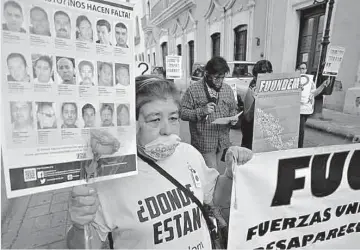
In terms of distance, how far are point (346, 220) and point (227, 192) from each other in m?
0.79

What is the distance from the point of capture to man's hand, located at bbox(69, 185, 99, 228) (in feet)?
2.81

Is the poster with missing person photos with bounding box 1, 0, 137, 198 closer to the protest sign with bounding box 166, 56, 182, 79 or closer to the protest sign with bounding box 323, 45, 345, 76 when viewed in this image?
the protest sign with bounding box 323, 45, 345, 76

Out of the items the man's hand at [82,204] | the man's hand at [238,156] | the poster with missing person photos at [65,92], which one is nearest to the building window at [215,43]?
the man's hand at [238,156]

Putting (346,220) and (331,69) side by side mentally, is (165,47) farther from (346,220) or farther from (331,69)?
(346,220)

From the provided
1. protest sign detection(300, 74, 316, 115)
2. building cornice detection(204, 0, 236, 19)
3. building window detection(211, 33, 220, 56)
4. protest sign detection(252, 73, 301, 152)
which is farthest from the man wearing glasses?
building window detection(211, 33, 220, 56)

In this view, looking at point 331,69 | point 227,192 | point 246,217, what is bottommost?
point 246,217

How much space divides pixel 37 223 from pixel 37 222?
0.02 m

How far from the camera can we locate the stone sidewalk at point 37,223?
8.05 ft

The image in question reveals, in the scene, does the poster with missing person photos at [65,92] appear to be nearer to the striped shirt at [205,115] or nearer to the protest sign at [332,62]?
the striped shirt at [205,115]

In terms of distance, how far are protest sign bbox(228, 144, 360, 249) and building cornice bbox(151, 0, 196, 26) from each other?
61.6 feet

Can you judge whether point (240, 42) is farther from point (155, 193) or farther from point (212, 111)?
point (155, 193)

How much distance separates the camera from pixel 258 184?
1404mm

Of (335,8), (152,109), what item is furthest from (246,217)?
(335,8)

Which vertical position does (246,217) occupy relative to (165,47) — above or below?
below
